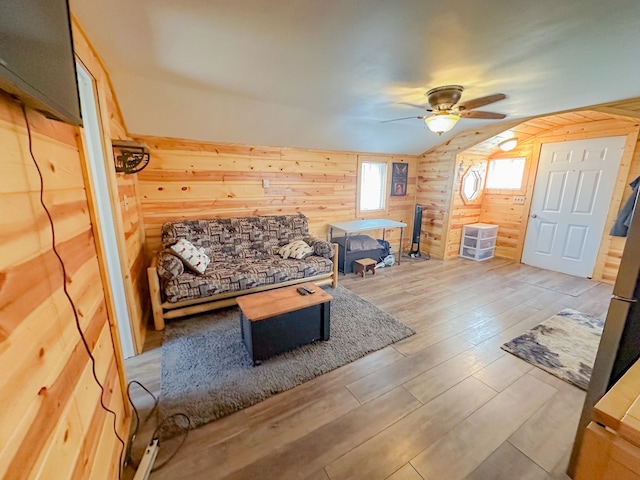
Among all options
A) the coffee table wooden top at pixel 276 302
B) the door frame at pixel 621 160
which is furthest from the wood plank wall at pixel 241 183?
the door frame at pixel 621 160

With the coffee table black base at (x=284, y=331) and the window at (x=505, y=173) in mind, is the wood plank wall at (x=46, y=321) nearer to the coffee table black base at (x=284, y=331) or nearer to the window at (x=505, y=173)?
the coffee table black base at (x=284, y=331)

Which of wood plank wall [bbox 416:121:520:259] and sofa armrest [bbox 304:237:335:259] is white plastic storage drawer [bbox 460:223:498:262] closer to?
wood plank wall [bbox 416:121:520:259]

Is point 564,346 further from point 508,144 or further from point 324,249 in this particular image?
point 508,144

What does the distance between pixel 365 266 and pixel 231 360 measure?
2.38 m

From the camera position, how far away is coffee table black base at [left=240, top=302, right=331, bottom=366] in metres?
2.02

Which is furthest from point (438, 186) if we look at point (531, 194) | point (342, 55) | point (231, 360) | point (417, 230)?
point (231, 360)

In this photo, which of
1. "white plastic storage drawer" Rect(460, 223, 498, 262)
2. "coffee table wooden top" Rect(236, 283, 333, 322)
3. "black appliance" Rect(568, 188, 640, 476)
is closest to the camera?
"black appliance" Rect(568, 188, 640, 476)

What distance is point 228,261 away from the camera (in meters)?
3.20

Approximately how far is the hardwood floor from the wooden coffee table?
0.38 m

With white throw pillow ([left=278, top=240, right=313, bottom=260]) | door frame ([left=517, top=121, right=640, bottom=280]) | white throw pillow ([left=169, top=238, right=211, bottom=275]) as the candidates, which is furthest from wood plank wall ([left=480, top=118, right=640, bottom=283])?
white throw pillow ([left=169, top=238, right=211, bottom=275])

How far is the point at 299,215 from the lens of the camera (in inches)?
155

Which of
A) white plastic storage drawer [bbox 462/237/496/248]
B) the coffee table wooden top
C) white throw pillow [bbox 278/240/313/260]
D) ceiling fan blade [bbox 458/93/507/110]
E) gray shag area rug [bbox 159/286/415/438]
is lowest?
gray shag area rug [bbox 159/286/415/438]

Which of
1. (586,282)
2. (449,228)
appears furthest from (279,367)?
(586,282)

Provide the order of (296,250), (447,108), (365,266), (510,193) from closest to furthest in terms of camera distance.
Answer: (447,108), (296,250), (365,266), (510,193)
